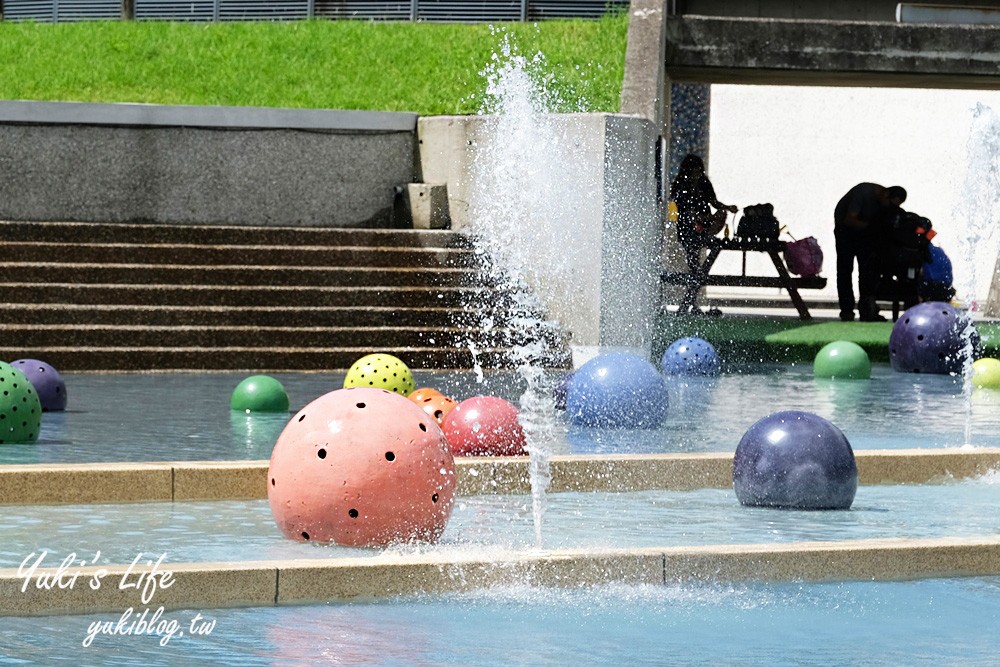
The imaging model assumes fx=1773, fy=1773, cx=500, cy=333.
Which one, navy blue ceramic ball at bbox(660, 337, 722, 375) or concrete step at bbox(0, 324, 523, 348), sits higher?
concrete step at bbox(0, 324, 523, 348)

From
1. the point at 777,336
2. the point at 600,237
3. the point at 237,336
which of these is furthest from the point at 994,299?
the point at 237,336

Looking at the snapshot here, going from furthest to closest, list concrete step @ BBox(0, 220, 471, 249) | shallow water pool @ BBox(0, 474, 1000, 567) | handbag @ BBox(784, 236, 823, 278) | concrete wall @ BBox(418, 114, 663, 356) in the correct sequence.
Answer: handbag @ BBox(784, 236, 823, 278) → concrete step @ BBox(0, 220, 471, 249) → concrete wall @ BBox(418, 114, 663, 356) → shallow water pool @ BBox(0, 474, 1000, 567)

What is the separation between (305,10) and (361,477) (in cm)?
2119

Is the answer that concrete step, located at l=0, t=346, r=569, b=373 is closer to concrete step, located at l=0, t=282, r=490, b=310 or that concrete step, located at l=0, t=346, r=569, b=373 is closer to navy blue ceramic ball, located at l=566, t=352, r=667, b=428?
concrete step, located at l=0, t=282, r=490, b=310

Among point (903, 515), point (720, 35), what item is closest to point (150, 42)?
point (720, 35)

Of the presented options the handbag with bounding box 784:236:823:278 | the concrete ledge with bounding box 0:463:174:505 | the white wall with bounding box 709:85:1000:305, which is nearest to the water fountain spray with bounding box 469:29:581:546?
the concrete ledge with bounding box 0:463:174:505

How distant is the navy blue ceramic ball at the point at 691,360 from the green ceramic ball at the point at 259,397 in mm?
6055

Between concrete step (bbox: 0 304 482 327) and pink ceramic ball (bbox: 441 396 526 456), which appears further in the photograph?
concrete step (bbox: 0 304 482 327)

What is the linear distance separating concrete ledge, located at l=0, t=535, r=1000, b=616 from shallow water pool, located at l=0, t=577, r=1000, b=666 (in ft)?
0.18

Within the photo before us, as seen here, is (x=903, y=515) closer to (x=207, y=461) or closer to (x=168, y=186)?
(x=207, y=461)

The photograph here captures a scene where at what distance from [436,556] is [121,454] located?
3.98 m

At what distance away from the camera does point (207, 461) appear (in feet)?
32.4

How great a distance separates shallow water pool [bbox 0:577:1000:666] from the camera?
6047 mm

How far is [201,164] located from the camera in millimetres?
20562
